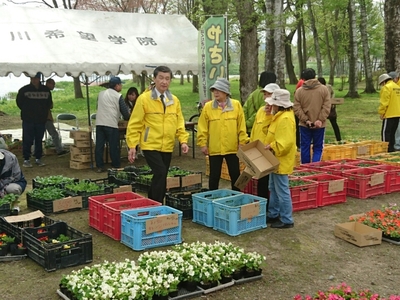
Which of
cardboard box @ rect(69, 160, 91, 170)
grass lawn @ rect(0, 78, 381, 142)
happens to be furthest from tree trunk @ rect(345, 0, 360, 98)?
cardboard box @ rect(69, 160, 91, 170)

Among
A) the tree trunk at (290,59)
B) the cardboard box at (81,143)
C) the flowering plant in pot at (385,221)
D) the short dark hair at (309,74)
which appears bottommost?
the flowering plant in pot at (385,221)

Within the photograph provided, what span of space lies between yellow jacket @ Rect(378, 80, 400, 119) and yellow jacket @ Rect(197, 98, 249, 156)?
5478mm

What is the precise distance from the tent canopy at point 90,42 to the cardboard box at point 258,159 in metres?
4.87

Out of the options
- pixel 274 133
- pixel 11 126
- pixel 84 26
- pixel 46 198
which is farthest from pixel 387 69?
pixel 11 126

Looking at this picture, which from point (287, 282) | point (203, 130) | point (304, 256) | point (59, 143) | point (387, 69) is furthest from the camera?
point (387, 69)

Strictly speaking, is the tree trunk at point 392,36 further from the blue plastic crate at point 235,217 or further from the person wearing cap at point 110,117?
the blue plastic crate at point 235,217

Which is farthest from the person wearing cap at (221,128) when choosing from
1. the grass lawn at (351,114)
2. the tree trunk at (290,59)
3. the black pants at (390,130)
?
the tree trunk at (290,59)

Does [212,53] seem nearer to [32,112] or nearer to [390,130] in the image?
[32,112]

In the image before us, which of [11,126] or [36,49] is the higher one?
[36,49]

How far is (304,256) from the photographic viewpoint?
220 inches

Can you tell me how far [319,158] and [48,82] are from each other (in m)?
6.50

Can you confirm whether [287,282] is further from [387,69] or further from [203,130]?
[387,69]

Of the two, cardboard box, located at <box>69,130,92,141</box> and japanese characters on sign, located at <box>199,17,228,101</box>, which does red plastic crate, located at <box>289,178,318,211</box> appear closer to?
japanese characters on sign, located at <box>199,17,228,101</box>

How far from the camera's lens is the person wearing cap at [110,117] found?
1020 cm
